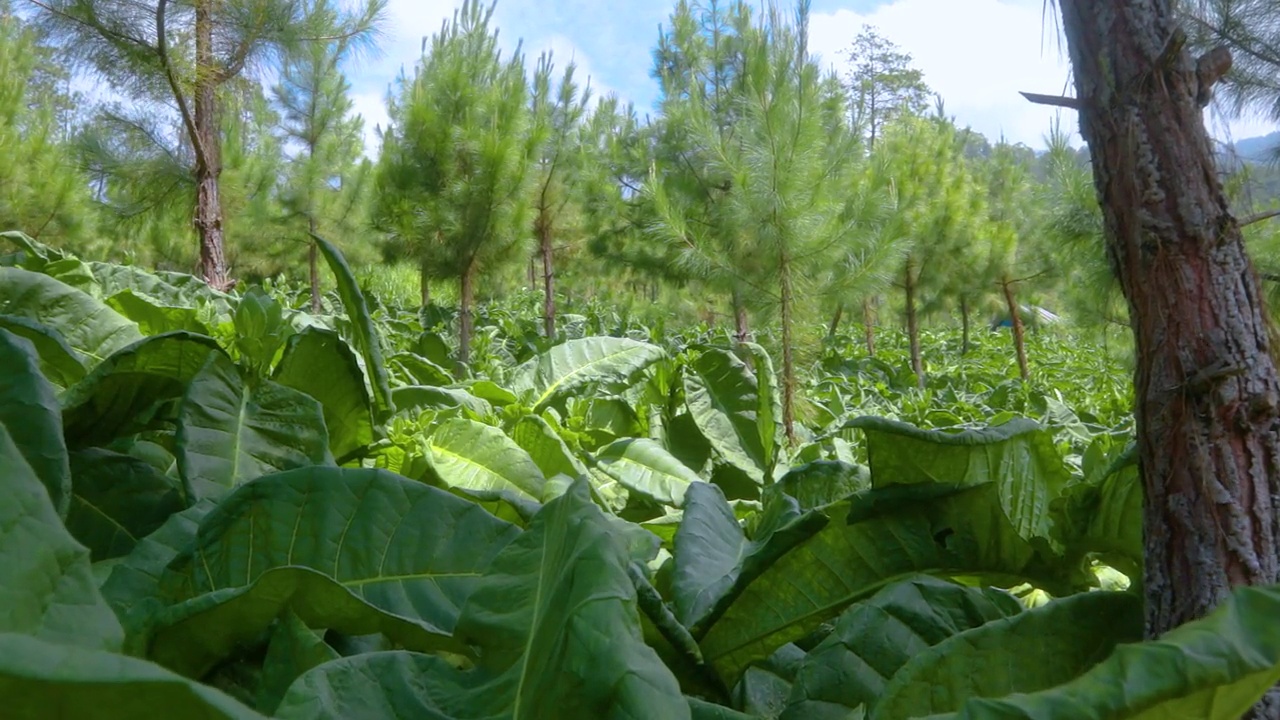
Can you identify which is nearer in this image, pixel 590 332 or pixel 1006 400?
pixel 1006 400

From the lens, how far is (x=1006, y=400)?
5129mm

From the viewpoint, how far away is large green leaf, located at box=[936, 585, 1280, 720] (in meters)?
0.27

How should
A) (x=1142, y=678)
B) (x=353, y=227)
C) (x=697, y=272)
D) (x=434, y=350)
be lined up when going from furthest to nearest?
1. (x=353, y=227)
2. (x=697, y=272)
3. (x=434, y=350)
4. (x=1142, y=678)

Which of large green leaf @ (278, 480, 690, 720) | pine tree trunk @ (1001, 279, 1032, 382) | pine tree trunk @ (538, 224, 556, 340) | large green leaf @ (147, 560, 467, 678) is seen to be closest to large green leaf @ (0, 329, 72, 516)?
large green leaf @ (147, 560, 467, 678)

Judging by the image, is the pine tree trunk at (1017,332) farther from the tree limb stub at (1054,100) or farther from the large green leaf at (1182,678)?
the large green leaf at (1182,678)

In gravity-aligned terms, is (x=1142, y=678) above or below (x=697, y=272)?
below

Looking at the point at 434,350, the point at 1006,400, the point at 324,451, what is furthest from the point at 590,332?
the point at 324,451

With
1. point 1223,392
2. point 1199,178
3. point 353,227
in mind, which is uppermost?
point 353,227

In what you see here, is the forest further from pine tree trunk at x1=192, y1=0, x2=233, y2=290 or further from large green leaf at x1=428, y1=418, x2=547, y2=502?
pine tree trunk at x1=192, y1=0, x2=233, y2=290

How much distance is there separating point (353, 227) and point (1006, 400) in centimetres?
727

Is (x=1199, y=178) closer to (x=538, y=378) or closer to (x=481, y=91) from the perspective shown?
(x=538, y=378)

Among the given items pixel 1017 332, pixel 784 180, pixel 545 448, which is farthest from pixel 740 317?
pixel 545 448

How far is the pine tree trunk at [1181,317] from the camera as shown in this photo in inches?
20.7

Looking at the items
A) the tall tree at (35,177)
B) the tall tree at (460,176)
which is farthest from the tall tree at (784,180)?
the tall tree at (35,177)
